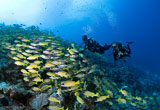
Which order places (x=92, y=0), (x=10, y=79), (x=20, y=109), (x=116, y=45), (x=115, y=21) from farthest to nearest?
(x=115, y=21) → (x=92, y=0) → (x=116, y=45) → (x=10, y=79) → (x=20, y=109)

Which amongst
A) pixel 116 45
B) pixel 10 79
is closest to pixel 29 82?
pixel 10 79

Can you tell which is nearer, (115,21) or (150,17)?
(150,17)

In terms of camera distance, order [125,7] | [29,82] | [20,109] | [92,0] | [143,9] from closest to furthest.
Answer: [20,109] → [29,82] → [92,0] → [143,9] → [125,7]

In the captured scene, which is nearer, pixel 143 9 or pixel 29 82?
pixel 29 82

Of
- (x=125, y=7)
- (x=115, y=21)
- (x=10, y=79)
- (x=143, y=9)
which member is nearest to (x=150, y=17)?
(x=143, y=9)

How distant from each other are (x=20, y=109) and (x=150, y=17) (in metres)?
103

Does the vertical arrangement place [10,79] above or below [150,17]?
below

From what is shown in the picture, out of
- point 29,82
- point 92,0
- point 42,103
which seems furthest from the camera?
point 92,0

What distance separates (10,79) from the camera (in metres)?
5.40

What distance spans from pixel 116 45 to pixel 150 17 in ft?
317

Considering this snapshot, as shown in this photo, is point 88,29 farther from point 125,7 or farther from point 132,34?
point 132,34

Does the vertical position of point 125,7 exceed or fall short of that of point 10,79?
it exceeds it

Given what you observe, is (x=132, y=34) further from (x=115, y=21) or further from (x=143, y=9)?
(x=143, y=9)

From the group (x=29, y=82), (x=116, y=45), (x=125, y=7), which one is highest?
(x=125, y=7)
